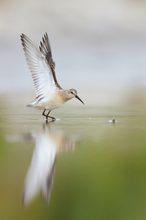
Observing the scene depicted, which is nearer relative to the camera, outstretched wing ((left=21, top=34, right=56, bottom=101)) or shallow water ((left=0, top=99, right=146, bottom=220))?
shallow water ((left=0, top=99, right=146, bottom=220))

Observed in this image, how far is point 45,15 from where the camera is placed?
7.70m

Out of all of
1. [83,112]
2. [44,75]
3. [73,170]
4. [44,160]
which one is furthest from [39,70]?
[73,170]

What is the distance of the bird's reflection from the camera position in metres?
2.98

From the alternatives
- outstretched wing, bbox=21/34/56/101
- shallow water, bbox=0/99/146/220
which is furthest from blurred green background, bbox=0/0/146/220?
outstretched wing, bbox=21/34/56/101

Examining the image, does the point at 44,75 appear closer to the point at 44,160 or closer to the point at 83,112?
the point at 83,112

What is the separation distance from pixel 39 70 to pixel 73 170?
4.55 ft

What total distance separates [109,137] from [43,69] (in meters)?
0.79


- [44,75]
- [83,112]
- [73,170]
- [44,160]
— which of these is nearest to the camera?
[73,170]

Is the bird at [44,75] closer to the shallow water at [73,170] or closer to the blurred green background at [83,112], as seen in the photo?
the blurred green background at [83,112]

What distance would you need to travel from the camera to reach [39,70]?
4496mm

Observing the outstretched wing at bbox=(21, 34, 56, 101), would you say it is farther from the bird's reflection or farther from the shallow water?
the bird's reflection

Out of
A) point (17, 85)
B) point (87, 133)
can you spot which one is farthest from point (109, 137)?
point (17, 85)

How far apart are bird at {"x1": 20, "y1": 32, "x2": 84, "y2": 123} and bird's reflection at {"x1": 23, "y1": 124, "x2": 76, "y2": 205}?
45 centimetres

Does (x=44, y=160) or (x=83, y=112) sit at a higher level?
(x=83, y=112)
